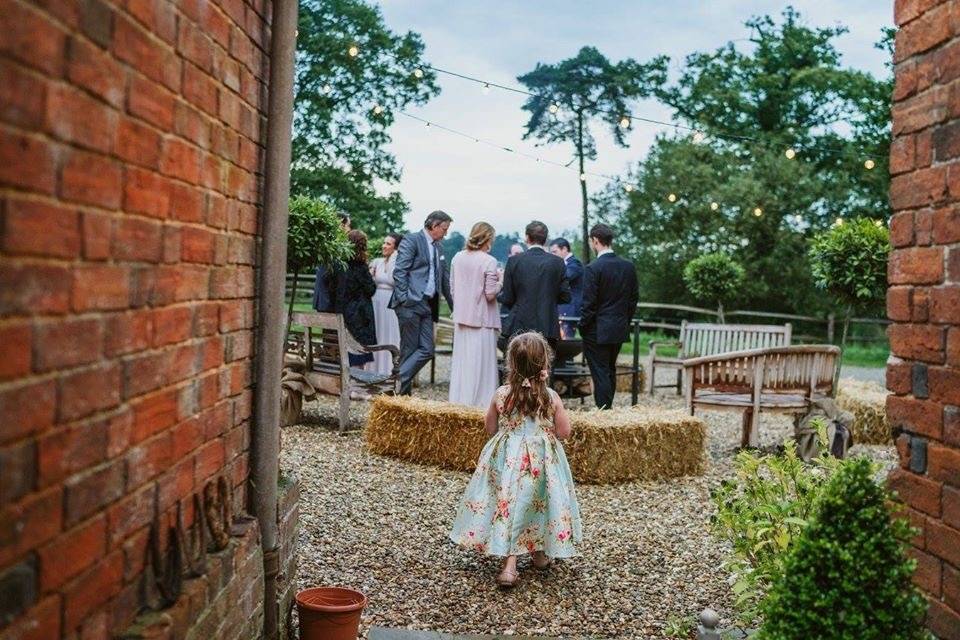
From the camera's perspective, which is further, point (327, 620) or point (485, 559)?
point (485, 559)

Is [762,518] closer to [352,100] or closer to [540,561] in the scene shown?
[540,561]

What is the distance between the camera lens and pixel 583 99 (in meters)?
29.3

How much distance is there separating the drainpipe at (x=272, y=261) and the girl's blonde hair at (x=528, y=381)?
176 cm

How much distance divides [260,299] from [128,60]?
1290mm

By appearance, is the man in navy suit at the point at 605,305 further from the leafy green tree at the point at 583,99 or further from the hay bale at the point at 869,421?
the leafy green tree at the point at 583,99

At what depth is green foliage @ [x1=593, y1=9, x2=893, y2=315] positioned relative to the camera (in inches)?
1006

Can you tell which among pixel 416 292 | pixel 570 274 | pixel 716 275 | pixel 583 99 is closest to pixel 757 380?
pixel 570 274

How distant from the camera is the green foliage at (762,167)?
25562 millimetres

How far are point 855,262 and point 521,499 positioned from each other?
5.25 metres

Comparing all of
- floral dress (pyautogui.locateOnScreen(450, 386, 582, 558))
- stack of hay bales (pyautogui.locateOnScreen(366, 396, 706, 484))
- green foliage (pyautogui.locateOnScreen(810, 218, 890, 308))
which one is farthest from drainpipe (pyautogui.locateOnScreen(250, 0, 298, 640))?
green foliage (pyautogui.locateOnScreen(810, 218, 890, 308))

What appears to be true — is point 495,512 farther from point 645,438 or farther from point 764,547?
point 645,438

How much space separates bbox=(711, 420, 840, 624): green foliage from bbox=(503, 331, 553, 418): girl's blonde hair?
105cm

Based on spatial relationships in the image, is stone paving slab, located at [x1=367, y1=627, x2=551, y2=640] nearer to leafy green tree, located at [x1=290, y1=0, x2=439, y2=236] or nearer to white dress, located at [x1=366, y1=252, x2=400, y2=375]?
white dress, located at [x1=366, y1=252, x2=400, y2=375]

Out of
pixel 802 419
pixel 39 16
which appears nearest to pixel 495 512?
pixel 39 16
